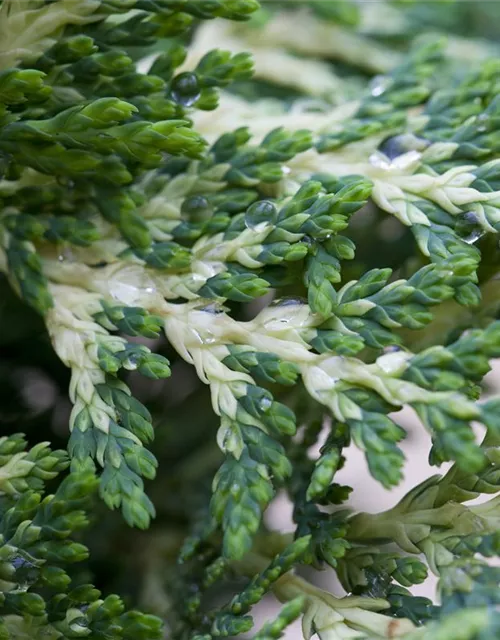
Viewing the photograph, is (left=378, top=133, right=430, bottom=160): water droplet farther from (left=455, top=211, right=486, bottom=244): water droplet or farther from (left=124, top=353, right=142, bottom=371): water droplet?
(left=124, top=353, right=142, bottom=371): water droplet

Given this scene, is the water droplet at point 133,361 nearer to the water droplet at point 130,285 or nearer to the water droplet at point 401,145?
the water droplet at point 130,285

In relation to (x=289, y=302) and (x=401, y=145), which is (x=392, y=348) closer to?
(x=289, y=302)

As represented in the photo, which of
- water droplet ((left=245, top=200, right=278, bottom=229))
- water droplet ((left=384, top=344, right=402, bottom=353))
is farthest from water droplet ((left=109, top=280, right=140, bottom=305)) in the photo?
water droplet ((left=384, top=344, right=402, bottom=353))

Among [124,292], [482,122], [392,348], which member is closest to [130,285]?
Result: [124,292]

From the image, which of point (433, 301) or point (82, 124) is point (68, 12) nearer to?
point (82, 124)

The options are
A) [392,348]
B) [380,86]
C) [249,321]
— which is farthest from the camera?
[380,86]

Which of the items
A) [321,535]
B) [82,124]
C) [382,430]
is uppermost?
[82,124]

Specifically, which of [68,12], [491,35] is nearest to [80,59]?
[68,12]
